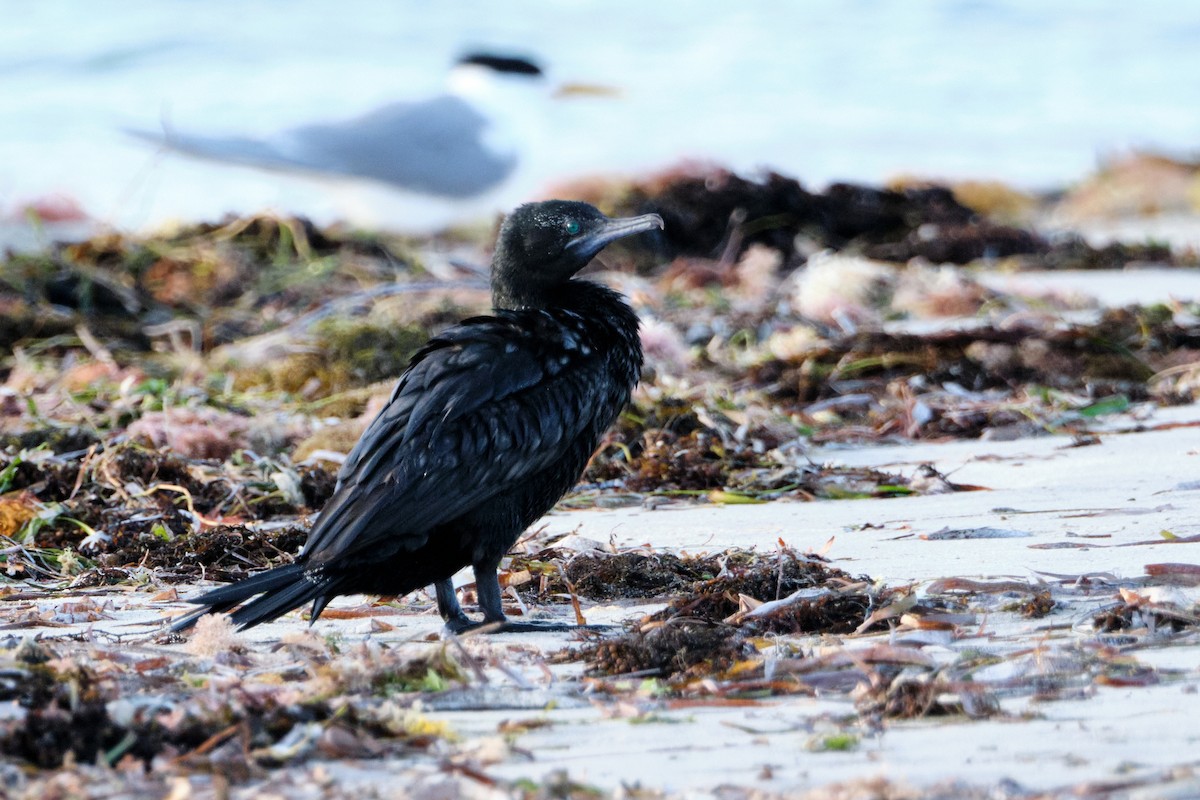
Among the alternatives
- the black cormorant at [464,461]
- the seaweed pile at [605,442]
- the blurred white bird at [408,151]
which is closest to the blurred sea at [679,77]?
the blurred white bird at [408,151]

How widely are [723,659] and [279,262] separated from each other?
7604mm

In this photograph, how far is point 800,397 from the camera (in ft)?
22.9

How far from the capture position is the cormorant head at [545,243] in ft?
14.1

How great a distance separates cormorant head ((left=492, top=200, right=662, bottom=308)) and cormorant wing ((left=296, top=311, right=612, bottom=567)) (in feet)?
0.97

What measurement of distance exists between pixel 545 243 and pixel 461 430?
81 cm

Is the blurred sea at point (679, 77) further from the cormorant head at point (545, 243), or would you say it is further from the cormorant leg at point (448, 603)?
the cormorant leg at point (448, 603)

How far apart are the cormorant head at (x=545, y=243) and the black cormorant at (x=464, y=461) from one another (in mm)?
154

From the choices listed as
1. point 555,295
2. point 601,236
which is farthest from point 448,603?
point 601,236

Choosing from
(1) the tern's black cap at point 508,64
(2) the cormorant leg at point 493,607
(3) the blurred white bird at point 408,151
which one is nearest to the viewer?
(2) the cormorant leg at point 493,607

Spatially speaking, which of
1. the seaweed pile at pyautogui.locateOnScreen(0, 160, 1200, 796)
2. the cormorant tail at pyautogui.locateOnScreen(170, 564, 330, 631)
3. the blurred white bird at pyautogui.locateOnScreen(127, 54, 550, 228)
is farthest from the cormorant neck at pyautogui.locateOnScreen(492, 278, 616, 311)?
the blurred white bird at pyautogui.locateOnScreen(127, 54, 550, 228)

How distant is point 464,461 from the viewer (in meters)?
3.67

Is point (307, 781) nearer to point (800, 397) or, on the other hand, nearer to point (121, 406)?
point (121, 406)

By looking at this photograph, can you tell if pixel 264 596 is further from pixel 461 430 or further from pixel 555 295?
pixel 555 295

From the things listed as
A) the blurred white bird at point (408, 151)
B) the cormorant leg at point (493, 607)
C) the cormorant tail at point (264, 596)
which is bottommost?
the cormorant leg at point (493, 607)
